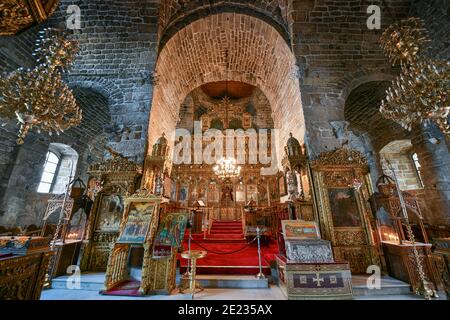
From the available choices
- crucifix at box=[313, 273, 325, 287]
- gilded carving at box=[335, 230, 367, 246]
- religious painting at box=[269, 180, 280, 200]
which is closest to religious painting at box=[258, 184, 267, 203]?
religious painting at box=[269, 180, 280, 200]

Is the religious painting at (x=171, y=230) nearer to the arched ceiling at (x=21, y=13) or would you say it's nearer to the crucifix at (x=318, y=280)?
the crucifix at (x=318, y=280)

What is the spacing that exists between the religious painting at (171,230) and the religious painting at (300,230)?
2399 mm

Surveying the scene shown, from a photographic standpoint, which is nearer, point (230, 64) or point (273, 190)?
point (230, 64)

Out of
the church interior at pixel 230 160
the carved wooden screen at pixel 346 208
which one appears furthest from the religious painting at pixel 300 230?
the carved wooden screen at pixel 346 208

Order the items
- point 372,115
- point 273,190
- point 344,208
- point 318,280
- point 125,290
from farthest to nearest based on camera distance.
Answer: point 273,190 < point 372,115 < point 344,208 < point 125,290 < point 318,280

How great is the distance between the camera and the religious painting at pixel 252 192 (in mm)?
11714

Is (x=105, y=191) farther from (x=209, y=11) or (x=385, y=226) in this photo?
(x=209, y=11)

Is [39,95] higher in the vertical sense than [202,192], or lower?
higher

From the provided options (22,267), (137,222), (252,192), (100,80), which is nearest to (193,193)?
(252,192)

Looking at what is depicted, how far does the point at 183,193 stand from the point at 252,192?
4507 mm

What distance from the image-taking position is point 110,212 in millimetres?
5117
